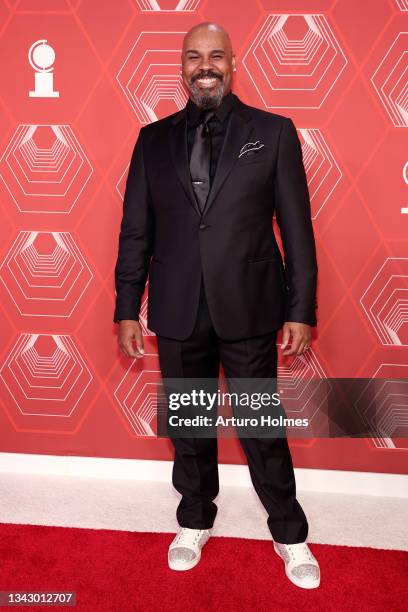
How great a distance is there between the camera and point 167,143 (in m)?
1.92

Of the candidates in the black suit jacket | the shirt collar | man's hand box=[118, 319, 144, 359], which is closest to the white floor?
man's hand box=[118, 319, 144, 359]

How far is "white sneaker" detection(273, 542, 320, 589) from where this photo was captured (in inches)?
70.6

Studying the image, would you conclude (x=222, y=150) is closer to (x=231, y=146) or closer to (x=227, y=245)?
(x=231, y=146)

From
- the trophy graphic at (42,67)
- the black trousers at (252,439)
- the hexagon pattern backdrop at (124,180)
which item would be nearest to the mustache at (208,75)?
the hexagon pattern backdrop at (124,180)

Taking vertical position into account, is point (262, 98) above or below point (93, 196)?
above

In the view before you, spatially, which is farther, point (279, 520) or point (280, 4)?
point (280, 4)

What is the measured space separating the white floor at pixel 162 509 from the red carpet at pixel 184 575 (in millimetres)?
89

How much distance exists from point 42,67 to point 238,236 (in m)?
1.19

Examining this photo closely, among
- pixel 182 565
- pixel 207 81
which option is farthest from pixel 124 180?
pixel 182 565

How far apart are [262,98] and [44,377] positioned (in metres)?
1.47

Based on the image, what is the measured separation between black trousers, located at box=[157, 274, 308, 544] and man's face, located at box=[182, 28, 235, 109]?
23.9 inches

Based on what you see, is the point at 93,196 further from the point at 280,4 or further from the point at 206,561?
the point at 206,561

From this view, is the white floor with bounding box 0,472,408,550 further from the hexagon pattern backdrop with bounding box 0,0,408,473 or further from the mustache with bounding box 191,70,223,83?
the mustache with bounding box 191,70,223,83

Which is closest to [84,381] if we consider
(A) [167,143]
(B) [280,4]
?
(A) [167,143]
